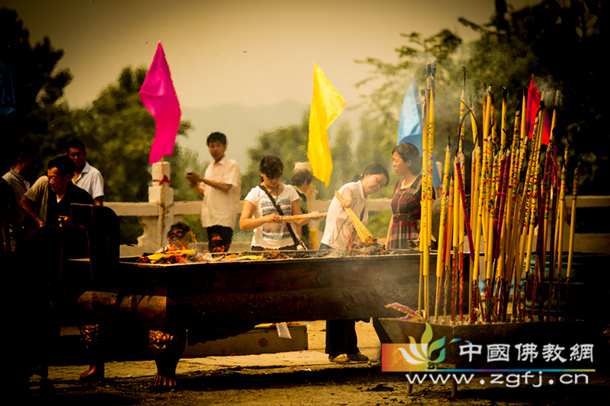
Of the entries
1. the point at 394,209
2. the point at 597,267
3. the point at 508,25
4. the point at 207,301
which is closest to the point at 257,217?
the point at 394,209

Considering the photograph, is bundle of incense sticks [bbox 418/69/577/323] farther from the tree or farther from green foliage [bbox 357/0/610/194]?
the tree

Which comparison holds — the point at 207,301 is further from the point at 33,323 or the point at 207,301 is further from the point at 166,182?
the point at 166,182

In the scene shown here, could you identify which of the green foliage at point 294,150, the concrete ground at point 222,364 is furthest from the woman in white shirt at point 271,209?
the green foliage at point 294,150

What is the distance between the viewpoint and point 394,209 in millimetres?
5109

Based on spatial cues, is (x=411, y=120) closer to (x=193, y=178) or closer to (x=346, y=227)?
(x=193, y=178)

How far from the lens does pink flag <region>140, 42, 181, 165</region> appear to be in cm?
637

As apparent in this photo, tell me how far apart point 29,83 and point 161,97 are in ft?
24.8

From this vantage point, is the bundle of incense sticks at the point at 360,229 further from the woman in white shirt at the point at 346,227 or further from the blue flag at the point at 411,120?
the blue flag at the point at 411,120

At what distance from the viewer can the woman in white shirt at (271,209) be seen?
17.2 ft

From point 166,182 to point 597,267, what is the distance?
4.80m

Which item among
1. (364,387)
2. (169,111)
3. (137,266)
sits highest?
(169,111)

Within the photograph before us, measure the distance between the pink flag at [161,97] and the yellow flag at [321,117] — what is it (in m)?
1.26

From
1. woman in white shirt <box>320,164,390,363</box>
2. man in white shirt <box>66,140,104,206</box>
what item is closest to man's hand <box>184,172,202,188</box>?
man in white shirt <box>66,140,104,206</box>

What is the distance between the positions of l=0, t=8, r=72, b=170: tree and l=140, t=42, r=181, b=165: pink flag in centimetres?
640
